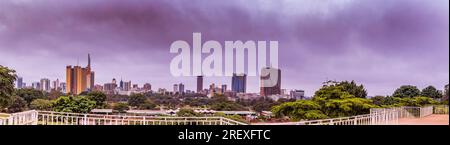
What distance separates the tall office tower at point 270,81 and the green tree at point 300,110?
5.26 m

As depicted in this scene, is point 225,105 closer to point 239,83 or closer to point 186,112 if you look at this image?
point 186,112

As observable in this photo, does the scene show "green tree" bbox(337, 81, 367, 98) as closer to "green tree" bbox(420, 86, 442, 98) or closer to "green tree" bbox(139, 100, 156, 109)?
"green tree" bbox(420, 86, 442, 98)

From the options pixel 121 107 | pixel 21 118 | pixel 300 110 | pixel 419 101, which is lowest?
pixel 300 110

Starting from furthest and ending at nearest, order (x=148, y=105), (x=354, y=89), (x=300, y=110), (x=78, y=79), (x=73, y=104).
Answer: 1. (x=354, y=89)
2. (x=300, y=110)
3. (x=73, y=104)
4. (x=148, y=105)
5. (x=78, y=79)

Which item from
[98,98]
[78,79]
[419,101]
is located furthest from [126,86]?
[419,101]

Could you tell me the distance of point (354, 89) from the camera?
1483 centimetres

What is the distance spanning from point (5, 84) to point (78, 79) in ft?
14.7

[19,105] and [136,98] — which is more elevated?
[136,98]

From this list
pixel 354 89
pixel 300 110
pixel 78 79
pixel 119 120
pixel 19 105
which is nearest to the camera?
pixel 119 120
